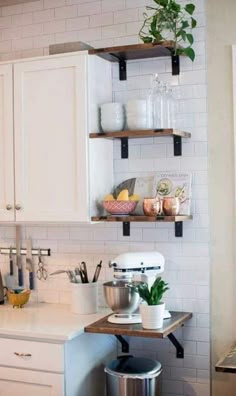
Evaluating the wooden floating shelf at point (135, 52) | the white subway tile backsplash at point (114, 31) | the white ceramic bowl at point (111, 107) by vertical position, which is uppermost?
the white subway tile backsplash at point (114, 31)

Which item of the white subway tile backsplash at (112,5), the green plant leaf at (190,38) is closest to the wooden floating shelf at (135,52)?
the green plant leaf at (190,38)

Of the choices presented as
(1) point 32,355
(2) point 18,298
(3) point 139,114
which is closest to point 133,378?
(1) point 32,355

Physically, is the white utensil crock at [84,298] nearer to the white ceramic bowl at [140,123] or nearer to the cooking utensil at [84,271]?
the cooking utensil at [84,271]

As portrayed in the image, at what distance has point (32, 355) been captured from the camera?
2.93 meters

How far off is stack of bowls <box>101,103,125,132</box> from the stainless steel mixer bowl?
84cm

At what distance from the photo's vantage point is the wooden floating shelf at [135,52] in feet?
10.1

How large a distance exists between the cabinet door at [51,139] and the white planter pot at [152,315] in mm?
611

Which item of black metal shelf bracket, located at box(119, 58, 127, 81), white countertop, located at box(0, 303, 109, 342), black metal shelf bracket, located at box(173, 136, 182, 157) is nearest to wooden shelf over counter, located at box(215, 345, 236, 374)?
white countertop, located at box(0, 303, 109, 342)

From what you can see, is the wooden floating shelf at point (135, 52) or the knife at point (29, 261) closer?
the wooden floating shelf at point (135, 52)

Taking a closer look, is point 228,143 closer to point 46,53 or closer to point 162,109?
point 162,109

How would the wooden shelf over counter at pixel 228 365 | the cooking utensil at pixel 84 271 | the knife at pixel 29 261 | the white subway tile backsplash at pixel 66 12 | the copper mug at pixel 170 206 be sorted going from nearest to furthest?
the wooden shelf over counter at pixel 228 365 < the copper mug at pixel 170 206 < the cooking utensil at pixel 84 271 < the white subway tile backsplash at pixel 66 12 < the knife at pixel 29 261

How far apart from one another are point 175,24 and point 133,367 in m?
1.83

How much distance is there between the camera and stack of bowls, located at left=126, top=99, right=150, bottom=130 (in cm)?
312

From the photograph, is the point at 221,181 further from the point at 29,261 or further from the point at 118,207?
the point at 29,261
